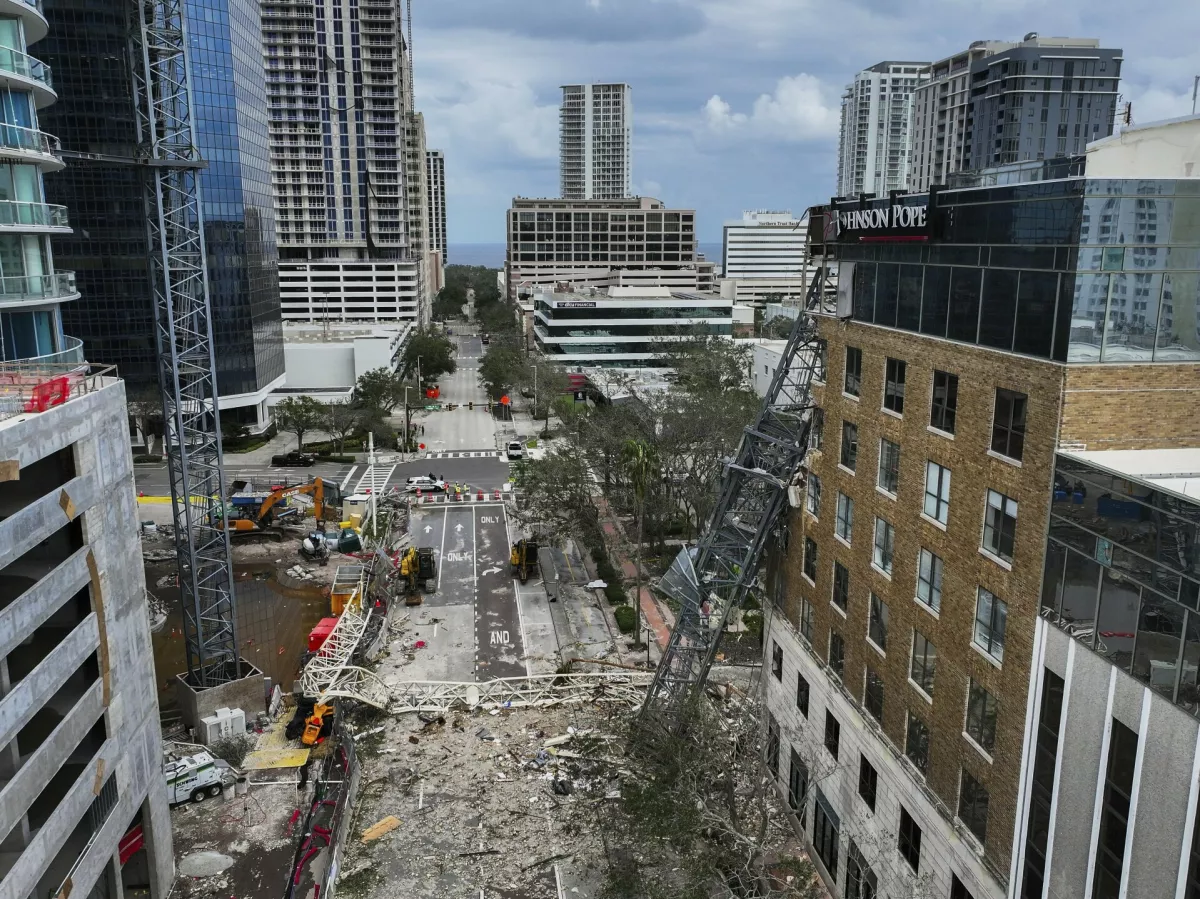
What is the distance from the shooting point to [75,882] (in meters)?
20.1

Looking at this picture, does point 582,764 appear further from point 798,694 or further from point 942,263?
point 942,263

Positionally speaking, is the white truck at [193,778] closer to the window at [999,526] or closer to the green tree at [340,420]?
the window at [999,526]

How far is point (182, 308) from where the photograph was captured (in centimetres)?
3269

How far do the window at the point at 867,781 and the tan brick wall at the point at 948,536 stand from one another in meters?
1.62

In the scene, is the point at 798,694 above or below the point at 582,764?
above

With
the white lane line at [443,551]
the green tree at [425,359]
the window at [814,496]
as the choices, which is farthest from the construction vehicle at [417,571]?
the green tree at [425,359]

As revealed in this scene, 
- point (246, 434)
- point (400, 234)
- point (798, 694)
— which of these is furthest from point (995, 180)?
point (400, 234)

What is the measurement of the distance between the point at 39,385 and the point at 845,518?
20.2m

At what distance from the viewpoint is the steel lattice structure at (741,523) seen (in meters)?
28.0

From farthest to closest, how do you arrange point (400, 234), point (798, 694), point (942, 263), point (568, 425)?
point (400, 234)
point (568, 425)
point (798, 694)
point (942, 263)

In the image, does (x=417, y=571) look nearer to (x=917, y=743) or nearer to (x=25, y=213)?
(x=25, y=213)

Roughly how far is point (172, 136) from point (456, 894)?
25.6m

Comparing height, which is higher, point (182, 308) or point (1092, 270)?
point (1092, 270)

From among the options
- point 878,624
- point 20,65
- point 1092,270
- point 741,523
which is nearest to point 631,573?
point 741,523
